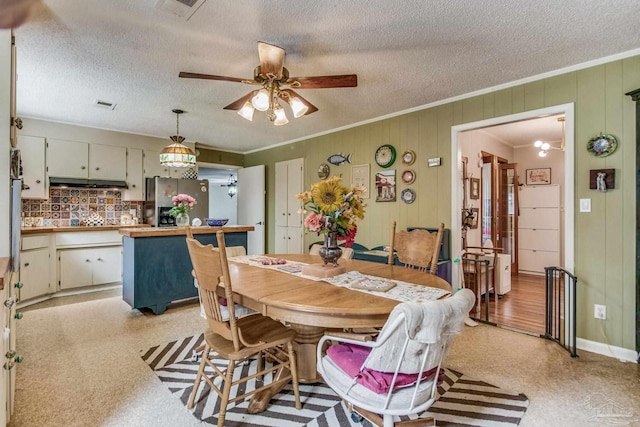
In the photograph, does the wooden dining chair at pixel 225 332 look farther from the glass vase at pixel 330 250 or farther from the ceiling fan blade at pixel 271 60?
the ceiling fan blade at pixel 271 60

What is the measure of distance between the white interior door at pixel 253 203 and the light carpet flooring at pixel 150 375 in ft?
9.01

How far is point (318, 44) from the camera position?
7.65 feet

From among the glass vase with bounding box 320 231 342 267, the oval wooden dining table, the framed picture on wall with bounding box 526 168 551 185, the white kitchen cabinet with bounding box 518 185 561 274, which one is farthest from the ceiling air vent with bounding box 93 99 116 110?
the framed picture on wall with bounding box 526 168 551 185

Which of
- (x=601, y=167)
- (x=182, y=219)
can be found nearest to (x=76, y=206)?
(x=182, y=219)

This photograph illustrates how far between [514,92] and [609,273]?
1759 mm

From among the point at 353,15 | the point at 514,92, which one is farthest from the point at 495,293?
the point at 353,15

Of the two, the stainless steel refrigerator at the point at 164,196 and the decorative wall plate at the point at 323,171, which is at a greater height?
the decorative wall plate at the point at 323,171

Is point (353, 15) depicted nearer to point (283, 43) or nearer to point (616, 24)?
point (283, 43)

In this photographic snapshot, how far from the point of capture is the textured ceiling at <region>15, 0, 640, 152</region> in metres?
1.94

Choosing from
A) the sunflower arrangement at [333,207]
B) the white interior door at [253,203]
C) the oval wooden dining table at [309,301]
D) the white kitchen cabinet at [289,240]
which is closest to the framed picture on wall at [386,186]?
the white kitchen cabinet at [289,240]

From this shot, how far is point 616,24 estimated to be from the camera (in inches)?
81.9

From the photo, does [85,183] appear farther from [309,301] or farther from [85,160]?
[309,301]

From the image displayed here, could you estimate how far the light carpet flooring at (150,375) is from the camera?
5.81 ft

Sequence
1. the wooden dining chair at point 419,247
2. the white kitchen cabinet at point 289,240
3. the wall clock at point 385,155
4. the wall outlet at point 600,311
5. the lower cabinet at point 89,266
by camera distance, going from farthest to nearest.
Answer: the white kitchen cabinet at point 289,240 < the lower cabinet at point 89,266 < the wall clock at point 385,155 < the wall outlet at point 600,311 < the wooden dining chair at point 419,247
